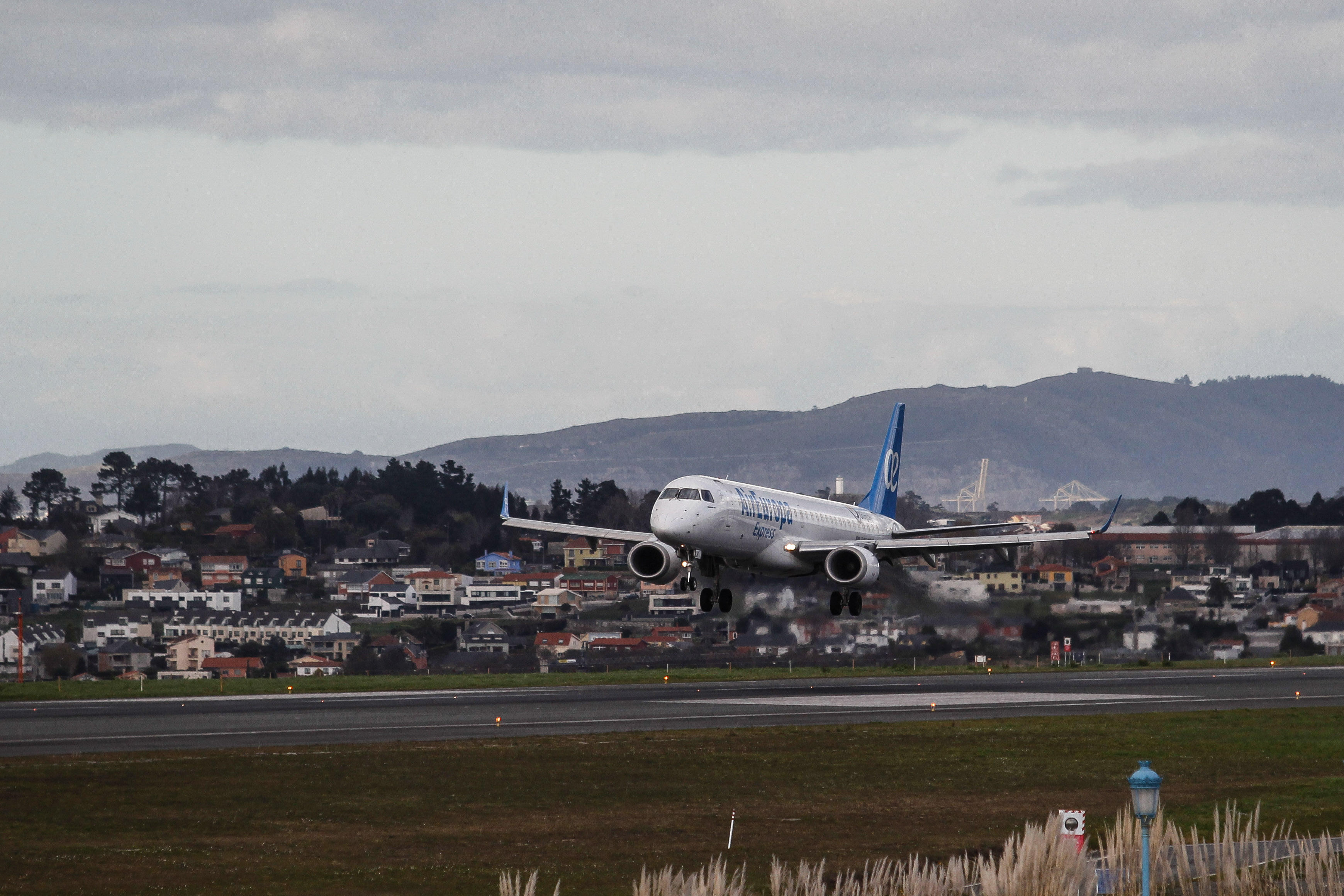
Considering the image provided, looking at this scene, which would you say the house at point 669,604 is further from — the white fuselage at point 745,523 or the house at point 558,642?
the white fuselage at point 745,523

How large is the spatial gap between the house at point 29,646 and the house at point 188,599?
103 ft

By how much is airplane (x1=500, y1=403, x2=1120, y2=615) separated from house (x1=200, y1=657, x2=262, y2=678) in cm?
7542

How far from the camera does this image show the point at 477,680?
88.5m

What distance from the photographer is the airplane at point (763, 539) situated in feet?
184

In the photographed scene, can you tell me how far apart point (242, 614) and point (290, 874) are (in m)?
138

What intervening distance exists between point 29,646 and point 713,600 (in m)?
101

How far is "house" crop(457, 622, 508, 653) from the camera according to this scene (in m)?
142

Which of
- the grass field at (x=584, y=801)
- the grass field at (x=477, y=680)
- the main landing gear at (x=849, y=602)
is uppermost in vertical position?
the main landing gear at (x=849, y=602)

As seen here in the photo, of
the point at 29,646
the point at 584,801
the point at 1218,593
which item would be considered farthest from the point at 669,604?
the point at 584,801

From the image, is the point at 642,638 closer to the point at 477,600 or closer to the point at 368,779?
the point at 477,600

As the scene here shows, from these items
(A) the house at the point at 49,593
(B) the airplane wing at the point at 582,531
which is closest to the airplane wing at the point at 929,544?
(B) the airplane wing at the point at 582,531

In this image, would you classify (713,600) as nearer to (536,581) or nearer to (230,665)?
(230,665)

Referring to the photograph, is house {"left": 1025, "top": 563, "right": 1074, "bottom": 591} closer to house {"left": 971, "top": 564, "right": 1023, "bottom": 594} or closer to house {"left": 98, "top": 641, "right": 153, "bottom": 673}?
house {"left": 971, "top": 564, "right": 1023, "bottom": 594}

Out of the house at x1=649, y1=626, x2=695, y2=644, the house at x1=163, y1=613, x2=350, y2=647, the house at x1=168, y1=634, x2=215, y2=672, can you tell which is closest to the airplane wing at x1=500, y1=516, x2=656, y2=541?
the house at x1=649, y1=626, x2=695, y2=644
